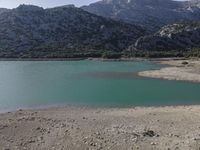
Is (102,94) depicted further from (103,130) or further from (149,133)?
(149,133)

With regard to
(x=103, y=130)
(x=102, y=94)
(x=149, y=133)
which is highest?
(x=149, y=133)

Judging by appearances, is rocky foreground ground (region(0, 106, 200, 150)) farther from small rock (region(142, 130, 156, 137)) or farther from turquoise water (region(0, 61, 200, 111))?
turquoise water (region(0, 61, 200, 111))

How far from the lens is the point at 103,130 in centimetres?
3384

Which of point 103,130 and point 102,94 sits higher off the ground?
point 103,130

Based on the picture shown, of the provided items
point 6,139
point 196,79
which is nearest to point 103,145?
point 6,139

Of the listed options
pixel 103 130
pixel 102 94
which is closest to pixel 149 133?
pixel 103 130

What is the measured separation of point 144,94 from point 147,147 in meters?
35.1

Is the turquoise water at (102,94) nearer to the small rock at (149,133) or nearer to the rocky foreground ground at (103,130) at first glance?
the rocky foreground ground at (103,130)

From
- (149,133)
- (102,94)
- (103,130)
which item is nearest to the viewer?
(149,133)

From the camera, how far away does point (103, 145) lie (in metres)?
Result: 28.9

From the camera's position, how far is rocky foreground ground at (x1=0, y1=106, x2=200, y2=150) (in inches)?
1149

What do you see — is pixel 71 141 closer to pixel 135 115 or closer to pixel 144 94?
pixel 135 115

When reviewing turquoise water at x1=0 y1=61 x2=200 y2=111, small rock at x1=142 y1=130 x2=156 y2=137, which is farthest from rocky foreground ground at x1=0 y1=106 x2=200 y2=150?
turquoise water at x1=0 y1=61 x2=200 y2=111

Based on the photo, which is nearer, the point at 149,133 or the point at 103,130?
the point at 149,133
